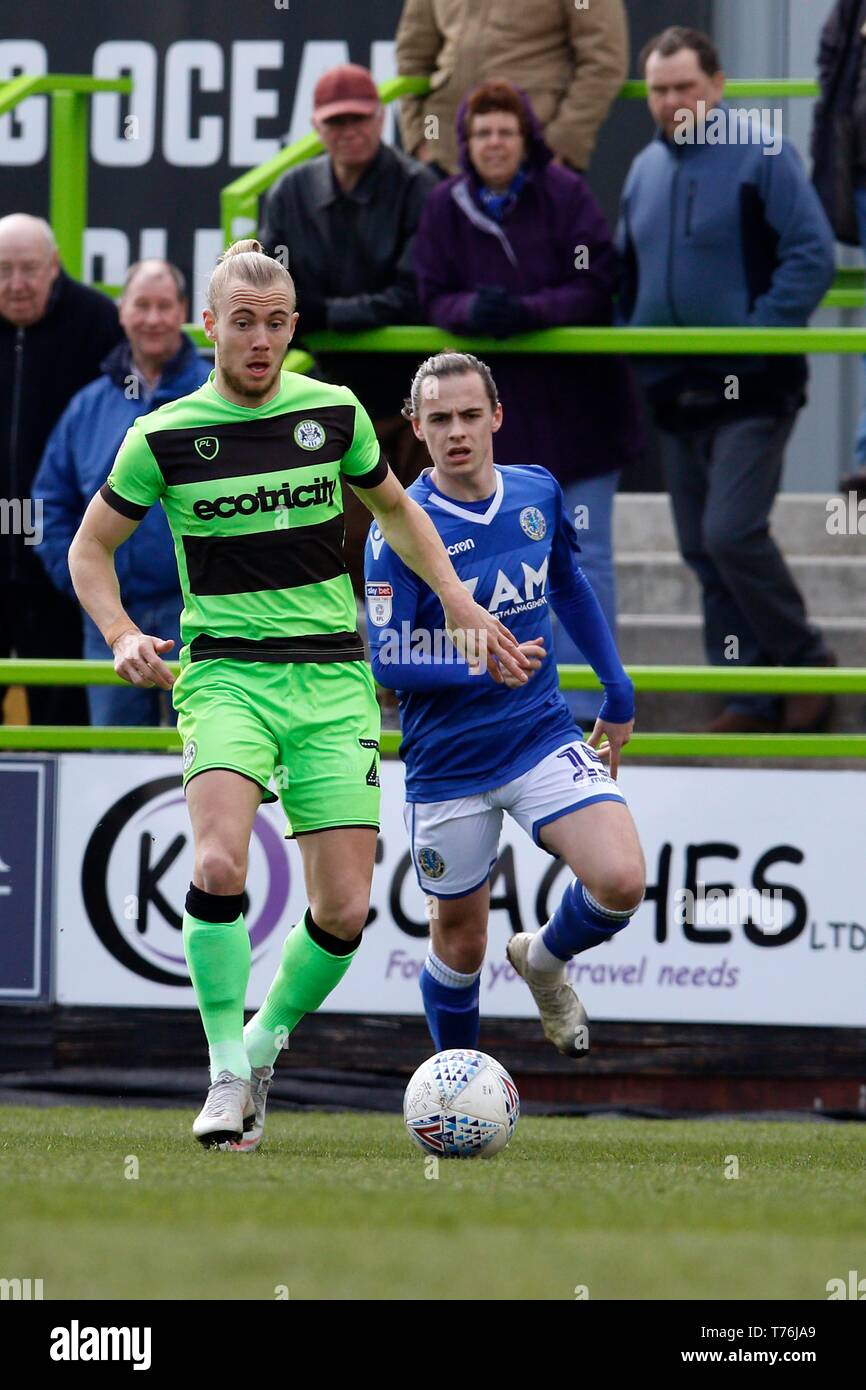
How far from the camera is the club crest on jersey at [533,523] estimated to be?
5602 millimetres

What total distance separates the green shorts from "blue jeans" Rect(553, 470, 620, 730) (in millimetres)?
2246

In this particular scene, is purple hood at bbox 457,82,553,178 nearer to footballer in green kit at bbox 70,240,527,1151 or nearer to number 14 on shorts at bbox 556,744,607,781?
footballer in green kit at bbox 70,240,527,1151

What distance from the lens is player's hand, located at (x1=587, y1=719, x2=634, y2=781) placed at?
5.84 metres

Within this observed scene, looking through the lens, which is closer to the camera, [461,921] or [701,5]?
[461,921]

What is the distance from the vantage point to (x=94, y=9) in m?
10.1

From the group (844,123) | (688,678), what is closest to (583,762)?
(688,678)

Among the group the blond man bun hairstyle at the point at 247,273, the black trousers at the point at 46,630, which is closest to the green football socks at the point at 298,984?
the blond man bun hairstyle at the point at 247,273

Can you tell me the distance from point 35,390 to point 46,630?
2.89 feet

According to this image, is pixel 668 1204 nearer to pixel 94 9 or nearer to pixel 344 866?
pixel 344 866

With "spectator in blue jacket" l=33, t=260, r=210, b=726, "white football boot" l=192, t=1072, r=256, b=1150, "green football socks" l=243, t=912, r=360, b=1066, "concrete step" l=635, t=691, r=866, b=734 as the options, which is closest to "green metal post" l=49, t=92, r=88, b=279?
"spectator in blue jacket" l=33, t=260, r=210, b=726

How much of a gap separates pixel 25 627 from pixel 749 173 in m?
3.08
